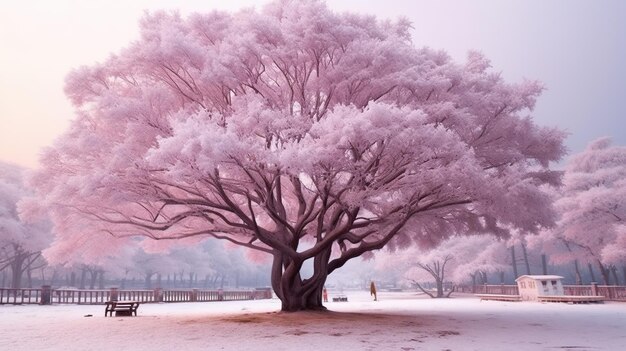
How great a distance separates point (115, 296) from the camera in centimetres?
2767

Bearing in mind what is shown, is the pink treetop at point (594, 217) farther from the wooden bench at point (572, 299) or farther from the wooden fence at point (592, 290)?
the wooden bench at point (572, 299)

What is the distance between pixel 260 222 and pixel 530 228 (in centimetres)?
1353

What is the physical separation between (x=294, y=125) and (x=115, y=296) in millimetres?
20714

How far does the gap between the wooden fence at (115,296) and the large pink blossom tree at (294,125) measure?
1088 centimetres

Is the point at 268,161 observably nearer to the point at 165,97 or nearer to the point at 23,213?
the point at 165,97

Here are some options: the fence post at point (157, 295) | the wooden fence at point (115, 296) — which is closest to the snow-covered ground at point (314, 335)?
the wooden fence at point (115, 296)

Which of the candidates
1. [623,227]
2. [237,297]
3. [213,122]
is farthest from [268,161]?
[237,297]

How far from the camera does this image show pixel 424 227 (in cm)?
→ 2197

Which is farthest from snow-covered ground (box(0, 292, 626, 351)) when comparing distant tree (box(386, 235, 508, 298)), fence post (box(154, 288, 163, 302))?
distant tree (box(386, 235, 508, 298))

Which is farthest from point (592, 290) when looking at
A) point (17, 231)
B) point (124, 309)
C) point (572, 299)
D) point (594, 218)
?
point (17, 231)

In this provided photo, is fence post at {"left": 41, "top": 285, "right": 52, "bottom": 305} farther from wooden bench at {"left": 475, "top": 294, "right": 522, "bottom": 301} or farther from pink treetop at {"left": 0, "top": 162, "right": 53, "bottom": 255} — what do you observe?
wooden bench at {"left": 475, "top": 294, "right": 522, "bottom": 301}

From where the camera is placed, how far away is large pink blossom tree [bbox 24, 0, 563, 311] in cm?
1172

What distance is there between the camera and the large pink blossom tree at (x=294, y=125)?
11719 mm

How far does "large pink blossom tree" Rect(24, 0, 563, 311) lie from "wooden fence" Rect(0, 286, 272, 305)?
35.7 ft
